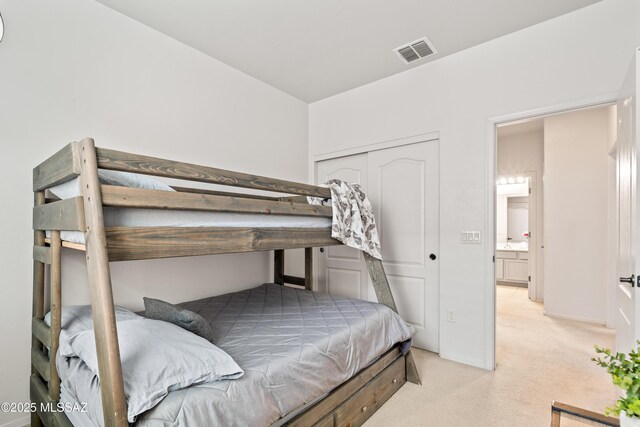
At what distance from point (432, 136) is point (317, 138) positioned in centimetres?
138

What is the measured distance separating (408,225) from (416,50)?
1.54 m

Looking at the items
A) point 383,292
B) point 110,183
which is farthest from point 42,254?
point 383,292

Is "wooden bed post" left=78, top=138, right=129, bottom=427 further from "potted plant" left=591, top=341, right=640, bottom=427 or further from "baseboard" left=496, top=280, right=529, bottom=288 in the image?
"baseboard" left=496, top=280, right=529, bottom=288

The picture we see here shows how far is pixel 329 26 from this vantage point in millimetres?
2332

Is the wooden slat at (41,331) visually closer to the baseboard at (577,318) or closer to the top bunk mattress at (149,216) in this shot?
the top bunk mattress at (149,216)

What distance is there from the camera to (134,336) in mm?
1176

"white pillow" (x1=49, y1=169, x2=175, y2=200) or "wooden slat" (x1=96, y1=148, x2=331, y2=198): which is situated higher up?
"wooden slat" (x1=96, y1=148, x2=331, y2=198)

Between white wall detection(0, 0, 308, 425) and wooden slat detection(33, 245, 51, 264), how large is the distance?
0.11 metres

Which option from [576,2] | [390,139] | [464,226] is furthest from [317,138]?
[576,2]

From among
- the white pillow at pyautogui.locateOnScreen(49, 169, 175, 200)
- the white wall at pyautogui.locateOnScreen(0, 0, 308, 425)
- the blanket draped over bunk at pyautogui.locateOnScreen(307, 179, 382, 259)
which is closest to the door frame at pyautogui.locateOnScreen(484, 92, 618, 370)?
the blanket draped over bunk at pyautogui.locateOnScreen(307, 179, 382, 259)

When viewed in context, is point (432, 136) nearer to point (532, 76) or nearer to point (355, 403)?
point (532, 76)

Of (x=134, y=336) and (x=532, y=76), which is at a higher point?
(x=532, y=76)

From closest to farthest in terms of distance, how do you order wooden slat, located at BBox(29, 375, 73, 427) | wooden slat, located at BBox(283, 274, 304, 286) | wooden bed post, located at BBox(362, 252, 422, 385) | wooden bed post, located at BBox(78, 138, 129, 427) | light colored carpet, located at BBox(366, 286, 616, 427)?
wooden bed post, located at BBox(78, 138, 129, 427) < wooden slat, located at BBox(29, 375, 73, 427) < light colored carpet, located at BBox(366, 286, 616, 427) < wooden bed post, located at BBox(362, 252, 422, 385) < wooden slat, located at BBox(283, 274, 304, 286)

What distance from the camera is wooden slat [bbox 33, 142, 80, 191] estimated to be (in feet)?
3.73
